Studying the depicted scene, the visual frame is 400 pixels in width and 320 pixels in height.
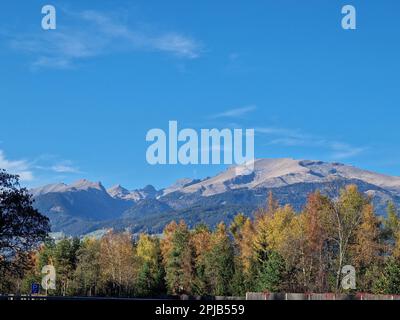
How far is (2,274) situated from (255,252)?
1882 inches

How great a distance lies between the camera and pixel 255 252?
108812 millimetres

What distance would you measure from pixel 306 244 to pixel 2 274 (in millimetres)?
48602

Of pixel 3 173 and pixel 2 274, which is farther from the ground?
pixel 3 173

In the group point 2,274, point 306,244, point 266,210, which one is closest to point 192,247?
point 266,210

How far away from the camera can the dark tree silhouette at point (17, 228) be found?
66250 mm

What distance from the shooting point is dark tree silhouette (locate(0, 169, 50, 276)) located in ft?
217

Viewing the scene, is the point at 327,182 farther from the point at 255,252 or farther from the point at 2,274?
the point at 2,274

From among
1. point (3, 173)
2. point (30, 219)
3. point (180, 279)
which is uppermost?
point (3, 173)

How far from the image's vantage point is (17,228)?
218 ft
